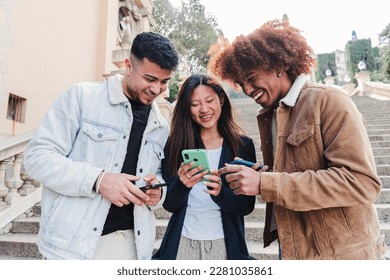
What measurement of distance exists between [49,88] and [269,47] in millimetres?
5154

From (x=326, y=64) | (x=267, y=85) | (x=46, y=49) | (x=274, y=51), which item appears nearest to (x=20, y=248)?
(x=267, y=85)

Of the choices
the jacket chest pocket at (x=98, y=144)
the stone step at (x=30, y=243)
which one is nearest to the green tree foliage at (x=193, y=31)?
the stone step at (x=30, y=243)

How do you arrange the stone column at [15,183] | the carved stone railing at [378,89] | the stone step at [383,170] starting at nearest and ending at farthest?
the stone column at [15,183] → the stone step at [383,170] → the carved stone railing at [378,89]

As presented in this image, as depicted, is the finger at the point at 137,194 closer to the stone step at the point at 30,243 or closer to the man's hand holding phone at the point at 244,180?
the man's hand holding phone at the point at 244,180

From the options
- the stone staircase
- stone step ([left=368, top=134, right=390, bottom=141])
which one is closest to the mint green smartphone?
the stone staircase

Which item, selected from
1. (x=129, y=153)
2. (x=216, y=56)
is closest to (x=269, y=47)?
(x=216, y=56)

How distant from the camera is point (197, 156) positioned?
1.26 meters

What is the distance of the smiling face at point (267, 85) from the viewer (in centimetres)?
137

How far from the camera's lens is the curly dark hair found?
1.35m

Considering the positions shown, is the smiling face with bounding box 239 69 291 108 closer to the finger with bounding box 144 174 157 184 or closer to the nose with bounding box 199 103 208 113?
the nose with bounding box 199 103 208 113

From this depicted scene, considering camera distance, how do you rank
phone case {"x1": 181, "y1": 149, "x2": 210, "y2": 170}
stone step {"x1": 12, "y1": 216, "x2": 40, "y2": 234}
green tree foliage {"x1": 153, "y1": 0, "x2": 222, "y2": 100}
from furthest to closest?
1. green tree foliage {"x1": 153, "y1": 0, "x2": 222, "y2": 100}
2. stone step {"x1": 12, "y1": 216, "x2": 40, "y2": 234}
3. phone case {"x1": 181, "y1": 149, "x2": 210, "y2": 170}

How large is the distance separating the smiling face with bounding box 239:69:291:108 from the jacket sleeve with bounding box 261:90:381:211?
28 cm

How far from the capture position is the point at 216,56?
5.40ft

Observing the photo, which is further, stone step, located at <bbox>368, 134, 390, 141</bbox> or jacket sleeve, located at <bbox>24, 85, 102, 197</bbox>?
stone step, located at <bbox>368, 134, 390, 141</bbox>
